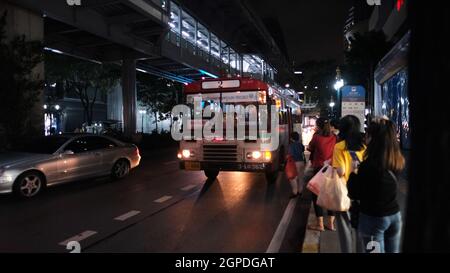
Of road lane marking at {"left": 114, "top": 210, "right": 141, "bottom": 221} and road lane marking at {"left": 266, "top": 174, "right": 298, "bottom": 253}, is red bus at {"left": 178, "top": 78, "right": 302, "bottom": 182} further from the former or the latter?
road lane marking at {"left": 114, "top": 210, "right": 141, "bottom": 221}

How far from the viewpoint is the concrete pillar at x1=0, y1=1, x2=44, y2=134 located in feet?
42.4

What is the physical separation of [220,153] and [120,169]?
140 inches

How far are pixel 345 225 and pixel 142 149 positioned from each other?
1705 cm

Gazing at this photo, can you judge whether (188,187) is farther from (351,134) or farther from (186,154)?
(351,134)

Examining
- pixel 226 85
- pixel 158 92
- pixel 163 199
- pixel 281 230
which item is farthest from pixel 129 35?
pixel 281 230

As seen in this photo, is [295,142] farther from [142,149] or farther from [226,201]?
[142,149]

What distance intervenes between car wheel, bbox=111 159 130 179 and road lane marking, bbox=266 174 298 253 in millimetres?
5520

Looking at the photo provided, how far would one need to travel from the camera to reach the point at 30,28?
1359 centimetres

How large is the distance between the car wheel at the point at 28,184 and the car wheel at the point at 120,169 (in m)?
2.43

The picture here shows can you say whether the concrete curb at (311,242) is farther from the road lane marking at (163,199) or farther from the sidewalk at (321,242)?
the road lane marking at (163,199)

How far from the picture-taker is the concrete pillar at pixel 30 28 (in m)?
12.9
